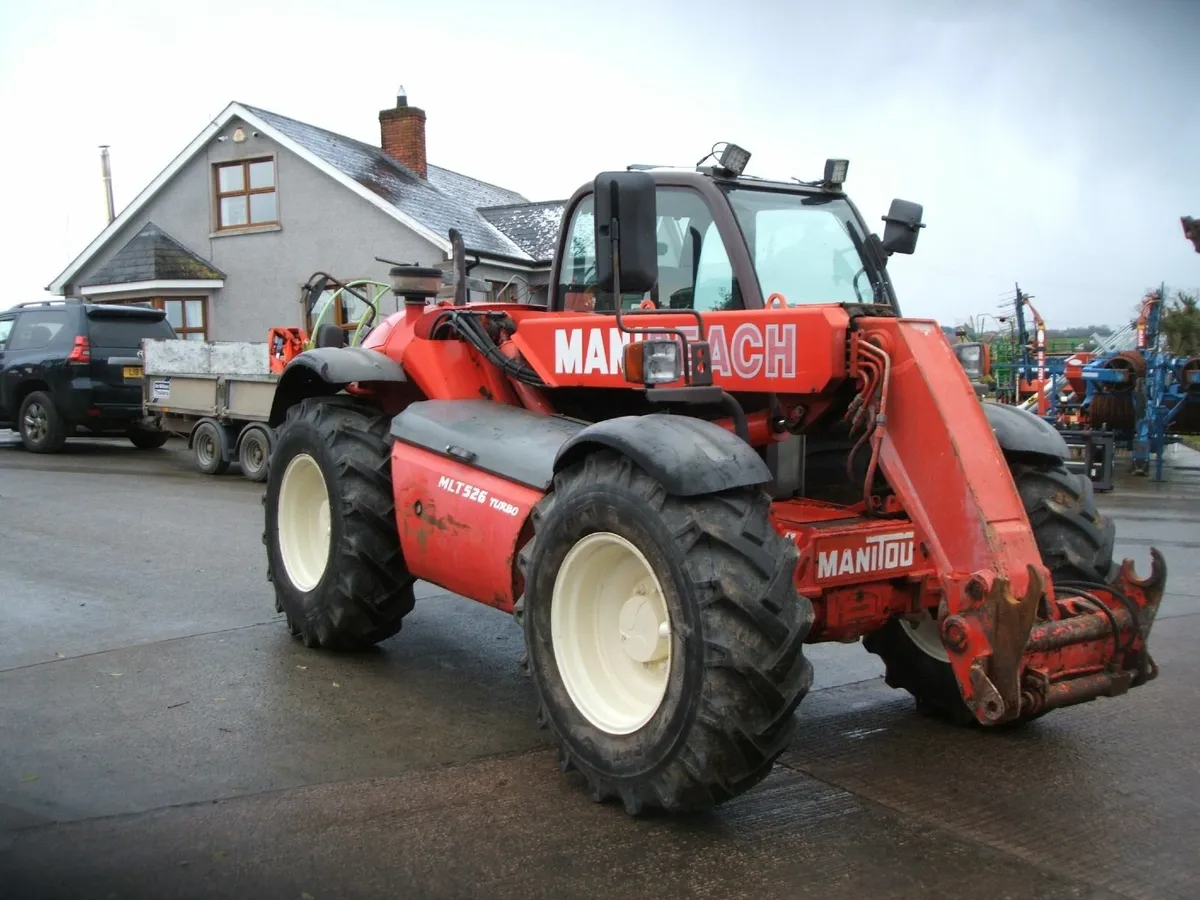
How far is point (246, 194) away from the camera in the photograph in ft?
83.6

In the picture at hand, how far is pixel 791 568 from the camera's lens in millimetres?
3740

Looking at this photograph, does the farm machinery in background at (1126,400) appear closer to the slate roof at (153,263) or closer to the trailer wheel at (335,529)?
the trailer wheel at (335,529)

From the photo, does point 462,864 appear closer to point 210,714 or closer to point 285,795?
point 285,795

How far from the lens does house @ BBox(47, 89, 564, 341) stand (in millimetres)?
23516

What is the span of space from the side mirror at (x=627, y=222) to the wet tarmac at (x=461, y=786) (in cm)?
192

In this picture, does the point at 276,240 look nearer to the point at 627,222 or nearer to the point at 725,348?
the point at 725,348

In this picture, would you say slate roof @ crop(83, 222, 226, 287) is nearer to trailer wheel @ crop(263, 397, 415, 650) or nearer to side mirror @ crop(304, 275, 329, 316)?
side mirror @ crop(304, 275, 329, 316)

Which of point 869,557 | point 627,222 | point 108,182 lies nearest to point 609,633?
point 869,557

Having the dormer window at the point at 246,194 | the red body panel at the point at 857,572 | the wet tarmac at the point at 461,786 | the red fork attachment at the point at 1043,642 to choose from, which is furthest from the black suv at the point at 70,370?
the red fork attachment at the point at 1043,642

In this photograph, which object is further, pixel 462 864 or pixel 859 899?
pixel 462 864

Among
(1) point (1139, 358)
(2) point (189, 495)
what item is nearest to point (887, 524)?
(2) point (189, 495)

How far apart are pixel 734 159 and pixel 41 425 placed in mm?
14544

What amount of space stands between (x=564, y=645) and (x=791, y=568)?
104 centimetres

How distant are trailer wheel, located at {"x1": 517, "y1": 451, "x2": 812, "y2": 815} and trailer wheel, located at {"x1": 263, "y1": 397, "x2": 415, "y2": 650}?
1.57 meters
